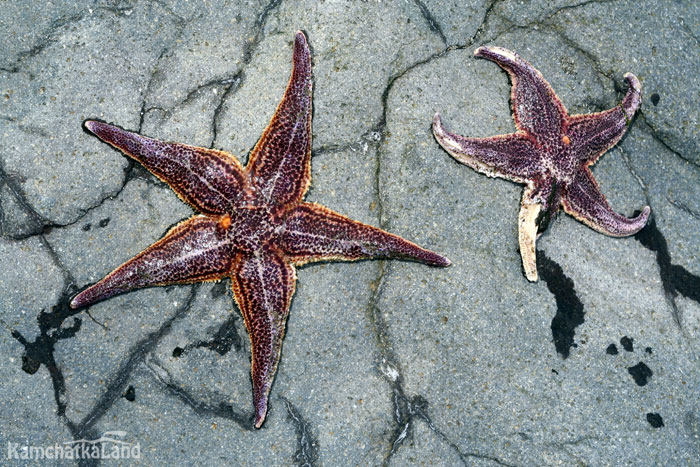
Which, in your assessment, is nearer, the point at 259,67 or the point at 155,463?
the point at 155,463

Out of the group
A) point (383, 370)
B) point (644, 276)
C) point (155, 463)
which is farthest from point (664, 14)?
point (155, 463)

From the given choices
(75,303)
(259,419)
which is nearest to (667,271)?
(259,419)

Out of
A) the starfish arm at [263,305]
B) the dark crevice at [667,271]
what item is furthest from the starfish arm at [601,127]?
the starfish arm at [263,305]

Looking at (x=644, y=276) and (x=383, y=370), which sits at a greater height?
(x=644, y=276)

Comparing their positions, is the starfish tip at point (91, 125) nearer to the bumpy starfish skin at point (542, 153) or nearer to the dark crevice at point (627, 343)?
the bumpy starfish skin at point (542, 153)

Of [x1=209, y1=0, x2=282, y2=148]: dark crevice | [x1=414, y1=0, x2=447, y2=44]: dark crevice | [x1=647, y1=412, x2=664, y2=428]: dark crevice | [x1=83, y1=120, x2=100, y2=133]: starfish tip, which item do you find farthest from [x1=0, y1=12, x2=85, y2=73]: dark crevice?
[x1=647, y1=412, x2=664, y2=428]: dark crevice

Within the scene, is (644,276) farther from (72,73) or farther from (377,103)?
(72,73)

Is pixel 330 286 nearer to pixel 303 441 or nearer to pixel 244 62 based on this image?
pixel 303 441
